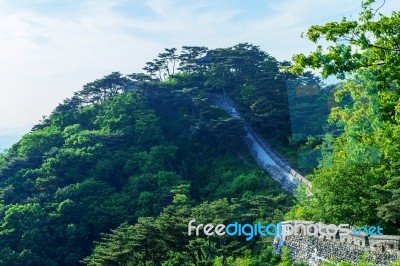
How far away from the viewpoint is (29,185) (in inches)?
1299

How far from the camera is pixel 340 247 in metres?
11.4

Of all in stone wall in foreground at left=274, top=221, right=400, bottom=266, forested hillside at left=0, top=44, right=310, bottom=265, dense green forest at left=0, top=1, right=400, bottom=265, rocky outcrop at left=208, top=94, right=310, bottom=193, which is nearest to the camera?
stone wall in foreground at left=274, top=221, right=400, bottom=266

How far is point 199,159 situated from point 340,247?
2389cm

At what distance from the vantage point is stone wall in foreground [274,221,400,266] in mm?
10195

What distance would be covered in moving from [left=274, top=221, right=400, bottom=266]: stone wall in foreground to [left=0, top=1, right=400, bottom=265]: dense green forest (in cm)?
55

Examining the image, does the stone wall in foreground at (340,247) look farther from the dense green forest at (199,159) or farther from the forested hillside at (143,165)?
the forested hillside at (143,165)

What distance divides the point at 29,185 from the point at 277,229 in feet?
76.6

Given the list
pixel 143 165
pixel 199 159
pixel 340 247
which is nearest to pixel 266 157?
pixel 199 159

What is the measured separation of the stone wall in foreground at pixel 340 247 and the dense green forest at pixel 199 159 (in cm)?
55

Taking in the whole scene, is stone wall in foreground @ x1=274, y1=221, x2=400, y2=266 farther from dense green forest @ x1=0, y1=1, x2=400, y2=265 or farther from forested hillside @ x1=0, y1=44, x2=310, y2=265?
forested hillside @ x1=0, y1=44, x2=310, y2=265

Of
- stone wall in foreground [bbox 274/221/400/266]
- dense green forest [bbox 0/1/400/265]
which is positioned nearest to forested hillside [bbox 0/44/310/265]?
dense green forest [bbox 0/1/400/265]

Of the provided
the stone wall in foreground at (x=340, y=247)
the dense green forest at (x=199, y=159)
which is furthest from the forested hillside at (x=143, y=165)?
the stone wall in foreground at (x=340, y=247)

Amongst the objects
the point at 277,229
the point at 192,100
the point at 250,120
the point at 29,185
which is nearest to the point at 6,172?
the point at 29,185

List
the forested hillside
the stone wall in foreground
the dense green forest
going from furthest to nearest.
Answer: the forested hillside → the dense green forest → the stone wall in foreground
